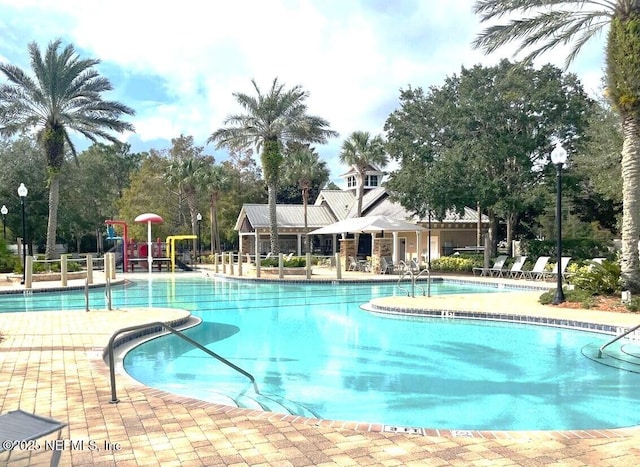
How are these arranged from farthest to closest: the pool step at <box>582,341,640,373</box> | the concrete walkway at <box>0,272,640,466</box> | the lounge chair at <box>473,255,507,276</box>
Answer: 1. the lounge chair at <box>473,255,507,276</box>
2. the pool step at <box>582,341,640,373</box>
3. the concrete walkway at <box>0,272,640,466</box>

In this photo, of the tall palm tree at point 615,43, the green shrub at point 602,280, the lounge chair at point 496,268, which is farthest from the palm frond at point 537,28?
the lounge chair at point 496,268

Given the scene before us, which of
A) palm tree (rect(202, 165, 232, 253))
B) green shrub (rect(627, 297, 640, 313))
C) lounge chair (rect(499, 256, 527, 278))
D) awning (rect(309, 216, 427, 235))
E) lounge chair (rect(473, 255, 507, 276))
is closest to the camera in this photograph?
green shrub (rect(627, 297, 640, 313))

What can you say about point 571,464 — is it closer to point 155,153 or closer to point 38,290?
point 38,290

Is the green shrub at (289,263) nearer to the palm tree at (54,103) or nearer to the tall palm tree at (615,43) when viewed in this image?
the palm tree at (54,103)

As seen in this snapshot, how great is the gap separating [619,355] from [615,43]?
312 inches

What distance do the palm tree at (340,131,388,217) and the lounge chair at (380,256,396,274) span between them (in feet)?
36.8

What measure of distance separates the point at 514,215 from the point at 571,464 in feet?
82.6

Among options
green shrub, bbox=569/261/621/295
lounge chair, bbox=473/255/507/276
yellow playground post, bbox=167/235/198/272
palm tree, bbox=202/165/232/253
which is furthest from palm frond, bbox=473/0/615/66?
palm tree, bbox=202/165/232/253

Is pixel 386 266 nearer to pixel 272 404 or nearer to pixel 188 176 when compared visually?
pixel 188 176

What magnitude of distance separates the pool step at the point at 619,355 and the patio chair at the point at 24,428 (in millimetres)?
8013

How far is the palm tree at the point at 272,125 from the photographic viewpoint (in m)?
28.0

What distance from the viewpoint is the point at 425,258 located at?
105 ft

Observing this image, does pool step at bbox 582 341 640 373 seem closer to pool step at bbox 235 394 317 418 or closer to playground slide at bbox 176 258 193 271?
pool step at bbox 235 394 317 418

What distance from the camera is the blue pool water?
22.0ft
